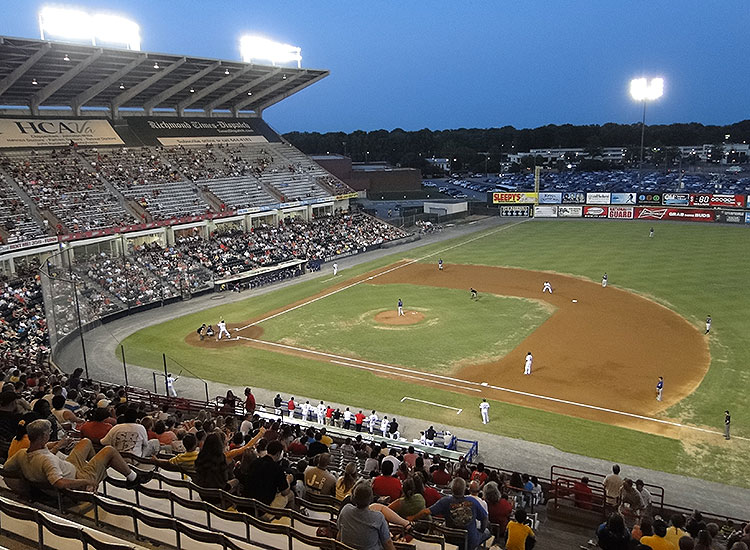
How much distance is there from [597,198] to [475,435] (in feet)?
209

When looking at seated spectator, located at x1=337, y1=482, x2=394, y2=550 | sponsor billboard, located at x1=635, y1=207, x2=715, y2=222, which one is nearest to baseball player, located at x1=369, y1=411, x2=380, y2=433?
seated spectator, located at x1=337, y1=482, x2=394, y2=550

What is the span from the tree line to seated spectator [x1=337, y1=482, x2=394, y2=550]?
143 metres

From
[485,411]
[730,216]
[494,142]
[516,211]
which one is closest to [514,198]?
[516,211]

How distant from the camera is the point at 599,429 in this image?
20.7 meters

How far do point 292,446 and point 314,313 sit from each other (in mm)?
24802

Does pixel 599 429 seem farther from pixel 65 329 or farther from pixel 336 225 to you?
pixel 336 225

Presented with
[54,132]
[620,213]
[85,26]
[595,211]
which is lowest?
[620,213]

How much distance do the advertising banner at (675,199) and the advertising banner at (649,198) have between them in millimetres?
563

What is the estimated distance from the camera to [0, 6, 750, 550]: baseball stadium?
303 inches

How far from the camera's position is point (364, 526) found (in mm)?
5898

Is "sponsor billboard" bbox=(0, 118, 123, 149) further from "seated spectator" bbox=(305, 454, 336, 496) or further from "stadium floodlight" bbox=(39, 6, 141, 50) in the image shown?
"seated spectator" bbox=(305, 454, 336, 496)

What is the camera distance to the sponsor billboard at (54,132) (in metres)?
48.7

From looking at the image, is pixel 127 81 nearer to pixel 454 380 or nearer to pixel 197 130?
pixel 197 130

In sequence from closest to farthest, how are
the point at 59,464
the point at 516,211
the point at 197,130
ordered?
the point at 59,464, the point at 197,130, the point at 516,211
